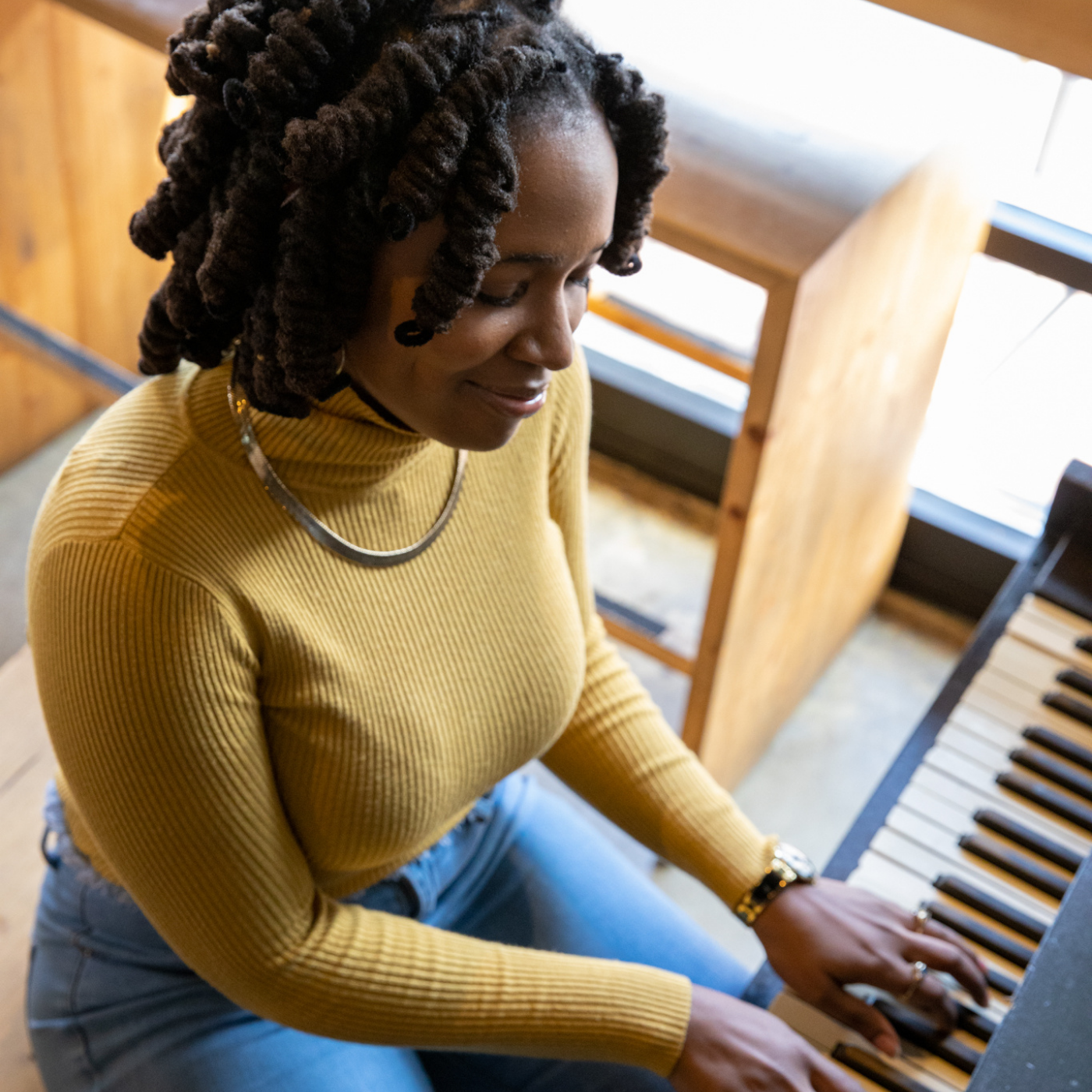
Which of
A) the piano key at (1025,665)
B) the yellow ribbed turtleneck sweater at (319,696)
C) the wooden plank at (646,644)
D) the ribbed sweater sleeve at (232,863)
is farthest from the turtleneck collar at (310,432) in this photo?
the wooden plank at (646,644)

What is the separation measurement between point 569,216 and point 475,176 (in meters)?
0.08

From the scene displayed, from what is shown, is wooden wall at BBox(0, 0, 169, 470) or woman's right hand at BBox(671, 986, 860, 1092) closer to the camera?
woman's right hand at BBox(671, 986, 860, 1092)

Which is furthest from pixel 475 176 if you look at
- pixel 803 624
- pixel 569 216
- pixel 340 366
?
pixel 803 624

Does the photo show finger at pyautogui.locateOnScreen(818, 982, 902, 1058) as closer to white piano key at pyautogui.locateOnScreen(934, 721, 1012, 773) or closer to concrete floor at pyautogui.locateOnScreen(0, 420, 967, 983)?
white piano key at pyautogui.locateOnScreen(934, 721, 1012, 773)

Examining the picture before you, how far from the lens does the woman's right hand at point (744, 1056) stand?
98 cm

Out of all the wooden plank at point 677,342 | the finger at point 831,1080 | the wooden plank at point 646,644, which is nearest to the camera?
the finger at point 831,1080

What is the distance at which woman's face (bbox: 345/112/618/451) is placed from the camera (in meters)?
0.80

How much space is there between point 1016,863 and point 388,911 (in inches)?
20.8

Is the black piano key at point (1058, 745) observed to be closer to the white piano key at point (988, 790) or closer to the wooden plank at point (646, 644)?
the white piano key at point (988, 790)

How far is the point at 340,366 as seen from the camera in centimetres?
88

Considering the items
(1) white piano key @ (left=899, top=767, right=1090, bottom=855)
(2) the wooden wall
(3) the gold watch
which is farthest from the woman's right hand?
(2) the wooden wall

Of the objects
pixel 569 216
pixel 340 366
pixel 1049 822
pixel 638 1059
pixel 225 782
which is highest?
pixel 569 216

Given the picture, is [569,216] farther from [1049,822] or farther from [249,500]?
[1049,822]

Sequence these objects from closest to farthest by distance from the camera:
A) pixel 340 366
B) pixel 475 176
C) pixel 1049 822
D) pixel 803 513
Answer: pixel 475 176
pixel 340 366
pixel 1049 822
pixel 803 513
